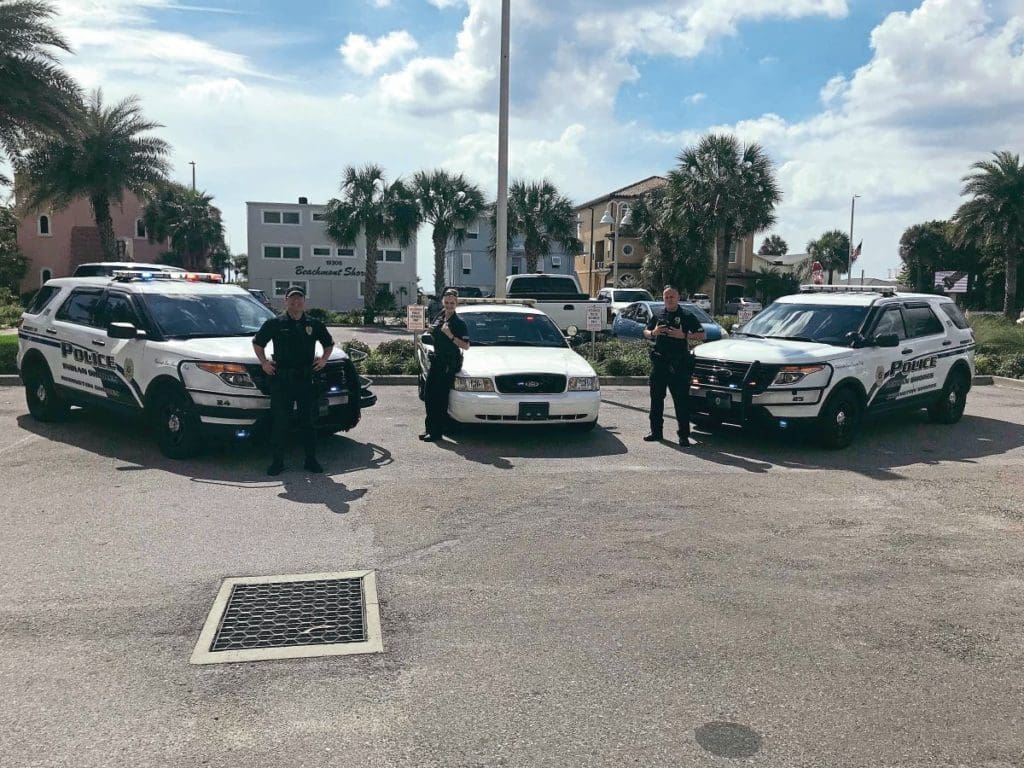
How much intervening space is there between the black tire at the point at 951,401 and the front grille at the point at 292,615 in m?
9.17

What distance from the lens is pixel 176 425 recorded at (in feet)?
27.3

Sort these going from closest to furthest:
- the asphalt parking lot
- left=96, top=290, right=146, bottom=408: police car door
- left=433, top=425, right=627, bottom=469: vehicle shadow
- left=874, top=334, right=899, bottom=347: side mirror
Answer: the asphalt parking lot < left=96, top=290, right=146, bottom=408: police car door < left=433, top=425, right=627, bottom=469: vehicle shadow < left=874, top=334, right=899, bottom=347: side mirror

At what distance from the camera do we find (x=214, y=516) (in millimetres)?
6508

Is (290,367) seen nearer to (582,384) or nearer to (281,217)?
(582,384)

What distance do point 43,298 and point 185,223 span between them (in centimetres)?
4610

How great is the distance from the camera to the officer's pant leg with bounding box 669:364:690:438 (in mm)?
9641

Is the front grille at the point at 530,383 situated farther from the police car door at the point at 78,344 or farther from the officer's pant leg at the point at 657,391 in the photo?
the police car door at the point at 78,344

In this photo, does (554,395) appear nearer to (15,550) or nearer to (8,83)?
(15,550)

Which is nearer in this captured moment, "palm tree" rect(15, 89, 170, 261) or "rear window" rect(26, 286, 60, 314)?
"rear window" rect(26, 286, 60, 314)

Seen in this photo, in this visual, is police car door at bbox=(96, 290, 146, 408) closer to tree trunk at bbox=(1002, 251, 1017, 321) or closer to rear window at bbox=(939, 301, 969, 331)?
rear window at bbox=(939, 301, 969, 331)

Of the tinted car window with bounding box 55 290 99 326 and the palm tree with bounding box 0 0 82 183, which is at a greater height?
the palm tree with bounding box 0 0 82 183

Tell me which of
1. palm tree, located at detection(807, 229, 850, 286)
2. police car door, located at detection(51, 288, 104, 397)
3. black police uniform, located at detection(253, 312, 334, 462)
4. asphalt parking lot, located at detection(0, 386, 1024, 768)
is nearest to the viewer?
asphalt parking lot, located at detection(0, 386, 1024, 768)

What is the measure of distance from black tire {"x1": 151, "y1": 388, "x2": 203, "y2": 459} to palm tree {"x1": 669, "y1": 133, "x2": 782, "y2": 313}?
33.7m

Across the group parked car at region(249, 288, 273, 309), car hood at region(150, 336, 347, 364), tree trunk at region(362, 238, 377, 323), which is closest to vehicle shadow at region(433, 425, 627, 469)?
car hood at region(150, 336, 347, 364)
